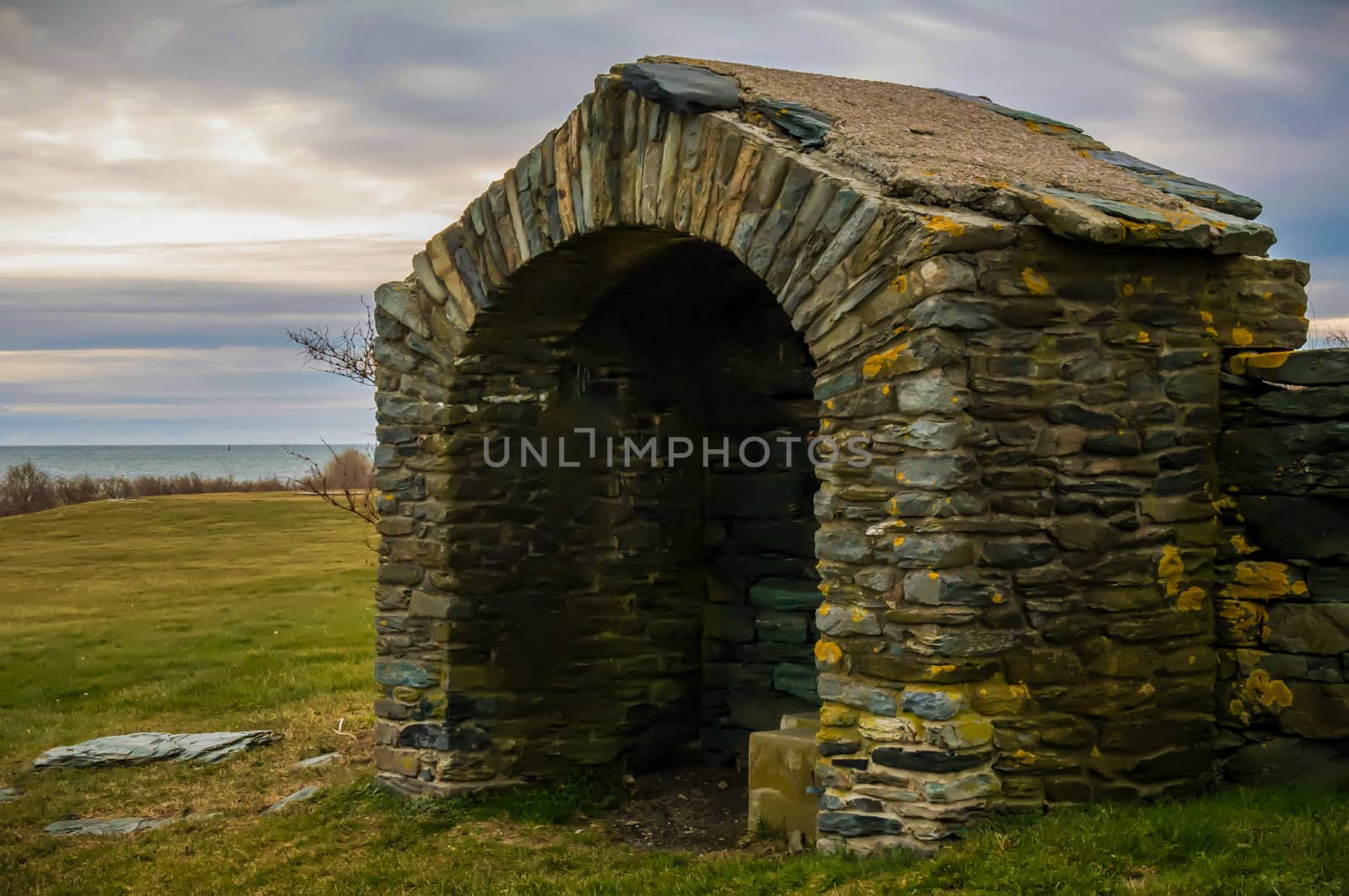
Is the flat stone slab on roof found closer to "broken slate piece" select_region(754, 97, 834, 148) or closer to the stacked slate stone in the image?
"broken slate piece" select_region(754, 97, 834, 148)

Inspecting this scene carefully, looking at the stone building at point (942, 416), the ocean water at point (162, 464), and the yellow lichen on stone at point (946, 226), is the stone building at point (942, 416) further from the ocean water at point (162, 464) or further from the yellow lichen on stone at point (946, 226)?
the ocean water at point (162, 464)

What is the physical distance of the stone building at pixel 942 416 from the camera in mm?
4711

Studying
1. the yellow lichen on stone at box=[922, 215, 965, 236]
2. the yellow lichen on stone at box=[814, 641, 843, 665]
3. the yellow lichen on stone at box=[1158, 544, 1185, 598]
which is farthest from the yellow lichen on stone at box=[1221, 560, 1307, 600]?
the yellow lichen on stone at box=[922, 215, 965, 236]

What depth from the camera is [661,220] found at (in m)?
5.79

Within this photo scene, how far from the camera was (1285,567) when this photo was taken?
505 centimetres

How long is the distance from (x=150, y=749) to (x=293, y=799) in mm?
2397

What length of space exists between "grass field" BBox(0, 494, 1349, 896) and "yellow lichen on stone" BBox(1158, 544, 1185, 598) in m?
0.83

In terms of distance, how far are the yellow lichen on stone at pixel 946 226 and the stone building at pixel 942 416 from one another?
16mm

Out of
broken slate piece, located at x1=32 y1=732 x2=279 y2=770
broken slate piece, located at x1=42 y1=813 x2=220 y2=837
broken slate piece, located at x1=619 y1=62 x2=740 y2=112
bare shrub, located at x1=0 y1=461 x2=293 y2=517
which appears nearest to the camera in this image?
broken slate piece, located at x1=619 y1=62 x2=740 y2=112

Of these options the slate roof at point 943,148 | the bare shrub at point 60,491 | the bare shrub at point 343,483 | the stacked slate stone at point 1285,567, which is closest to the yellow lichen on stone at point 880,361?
the slate roof at point 943,148

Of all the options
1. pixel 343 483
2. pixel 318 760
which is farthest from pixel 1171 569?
pixel 343 483

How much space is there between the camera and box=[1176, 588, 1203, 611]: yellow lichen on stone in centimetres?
506

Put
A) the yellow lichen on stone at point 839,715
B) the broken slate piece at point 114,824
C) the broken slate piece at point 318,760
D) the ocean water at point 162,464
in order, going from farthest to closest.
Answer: the ocean water at point 162,464 < the broken slate piece at point 318,760 < the broken slate piece at point 114,824 < the yellow lichen on stone at point 839,715

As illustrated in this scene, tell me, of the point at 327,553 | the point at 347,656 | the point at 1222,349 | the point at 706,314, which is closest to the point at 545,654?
the point at 706,314
